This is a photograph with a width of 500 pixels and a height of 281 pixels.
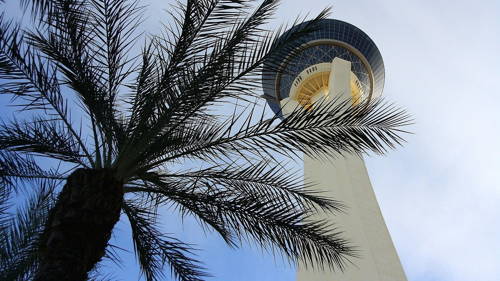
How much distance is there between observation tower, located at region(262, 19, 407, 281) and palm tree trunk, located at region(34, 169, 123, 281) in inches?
73.5

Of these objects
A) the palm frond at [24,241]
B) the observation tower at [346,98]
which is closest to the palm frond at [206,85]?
the observation tower at [346,98]

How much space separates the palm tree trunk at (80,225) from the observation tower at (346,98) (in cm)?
187

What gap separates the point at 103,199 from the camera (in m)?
4.28

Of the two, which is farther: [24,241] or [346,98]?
[346,98]

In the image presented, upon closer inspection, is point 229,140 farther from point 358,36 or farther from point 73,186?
point 358,36

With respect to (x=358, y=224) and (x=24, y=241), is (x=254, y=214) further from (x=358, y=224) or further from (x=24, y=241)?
(x=358, y=224)

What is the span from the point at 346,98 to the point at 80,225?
1637 cm

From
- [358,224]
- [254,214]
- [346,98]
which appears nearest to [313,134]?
[254,214]

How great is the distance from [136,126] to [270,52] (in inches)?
60.6

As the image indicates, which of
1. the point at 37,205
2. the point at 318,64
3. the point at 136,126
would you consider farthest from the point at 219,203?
the point at 318,64

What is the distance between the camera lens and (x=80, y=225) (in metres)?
4.03

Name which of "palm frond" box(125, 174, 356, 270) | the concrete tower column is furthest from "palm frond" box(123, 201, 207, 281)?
the concrete tower column

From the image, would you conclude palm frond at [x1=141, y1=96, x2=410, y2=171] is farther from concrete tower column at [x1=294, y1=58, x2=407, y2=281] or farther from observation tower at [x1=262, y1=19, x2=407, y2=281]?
concrete tower column at [x1=294, y1=58, x2=407, y2=281]

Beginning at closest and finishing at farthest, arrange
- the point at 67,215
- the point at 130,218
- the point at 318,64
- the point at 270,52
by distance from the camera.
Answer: the point at 67,215, the point at 270,52, the point at 130,218, the point at 318,64
